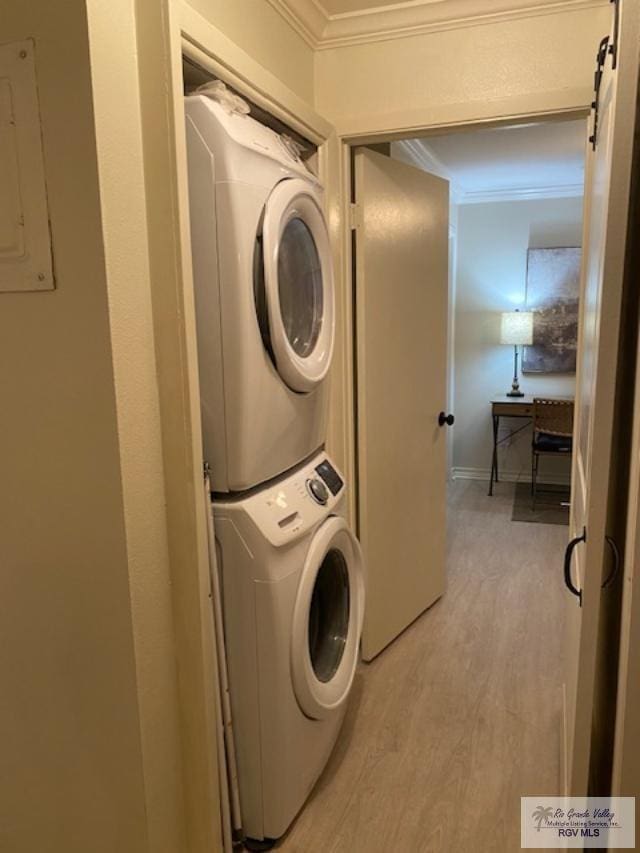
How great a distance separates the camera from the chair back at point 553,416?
427 centimetres

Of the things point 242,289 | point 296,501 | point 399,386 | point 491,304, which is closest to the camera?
point 242,289

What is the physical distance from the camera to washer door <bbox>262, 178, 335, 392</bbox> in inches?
59.2

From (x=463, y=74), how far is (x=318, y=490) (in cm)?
138

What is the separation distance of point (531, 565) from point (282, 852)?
2.25 m

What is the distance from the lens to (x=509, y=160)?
3.89 metres

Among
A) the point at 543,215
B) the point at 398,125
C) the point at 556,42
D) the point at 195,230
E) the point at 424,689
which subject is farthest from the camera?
the point at 543,215

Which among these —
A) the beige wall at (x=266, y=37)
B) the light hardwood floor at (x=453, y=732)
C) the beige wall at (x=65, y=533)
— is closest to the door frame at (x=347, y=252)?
the beige wall at (x=266, y=37)

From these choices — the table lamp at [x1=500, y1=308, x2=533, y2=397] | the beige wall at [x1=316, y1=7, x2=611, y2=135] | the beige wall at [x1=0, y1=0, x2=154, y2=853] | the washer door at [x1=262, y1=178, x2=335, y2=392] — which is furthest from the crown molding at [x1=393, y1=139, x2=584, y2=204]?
the beige wall at [x1=0, y1=0, x2=154, y2=853]

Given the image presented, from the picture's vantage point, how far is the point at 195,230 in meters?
1.44

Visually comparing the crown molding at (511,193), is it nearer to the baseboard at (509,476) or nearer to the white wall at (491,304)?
the white wall at (491,304)

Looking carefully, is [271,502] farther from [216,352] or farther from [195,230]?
[195,230]

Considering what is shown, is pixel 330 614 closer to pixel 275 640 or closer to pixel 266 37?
pixel 275 640

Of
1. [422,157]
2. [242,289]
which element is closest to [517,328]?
[422,157]

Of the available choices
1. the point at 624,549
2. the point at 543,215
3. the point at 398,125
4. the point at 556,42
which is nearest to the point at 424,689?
the point at 624,549
